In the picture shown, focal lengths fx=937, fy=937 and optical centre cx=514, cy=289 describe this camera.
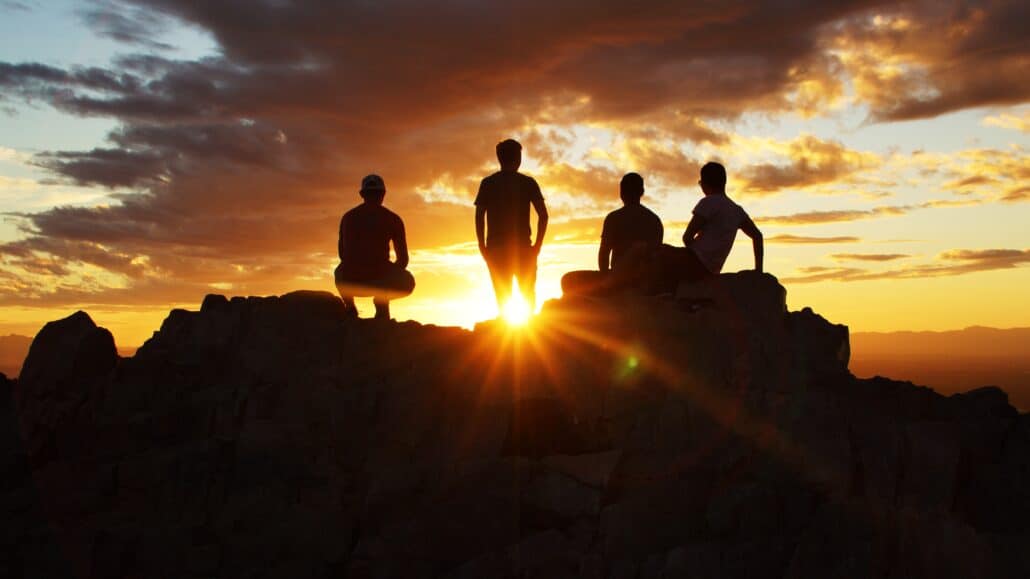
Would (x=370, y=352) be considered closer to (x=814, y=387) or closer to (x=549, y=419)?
(x=549, y=419)

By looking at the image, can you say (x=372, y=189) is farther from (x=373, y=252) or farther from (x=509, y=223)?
(x=509, y=223)

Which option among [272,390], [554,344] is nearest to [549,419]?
[554,344]

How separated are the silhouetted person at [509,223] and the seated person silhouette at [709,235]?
2.58 m

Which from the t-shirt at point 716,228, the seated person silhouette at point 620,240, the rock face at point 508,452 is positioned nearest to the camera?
the rock face at point 508,452

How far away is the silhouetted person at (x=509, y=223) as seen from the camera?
15703 millimetres

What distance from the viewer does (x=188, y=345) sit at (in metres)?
16.8

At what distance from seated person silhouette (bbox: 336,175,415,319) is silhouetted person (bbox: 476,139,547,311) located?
1.76 m

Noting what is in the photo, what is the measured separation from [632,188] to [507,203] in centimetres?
209

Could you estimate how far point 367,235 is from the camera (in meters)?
16.6

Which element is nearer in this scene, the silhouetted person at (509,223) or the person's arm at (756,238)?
the person's arm at (756,238)

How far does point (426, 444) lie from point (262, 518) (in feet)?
8.98

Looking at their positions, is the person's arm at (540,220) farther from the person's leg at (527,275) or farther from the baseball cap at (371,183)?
the baseball cap at (371,183)

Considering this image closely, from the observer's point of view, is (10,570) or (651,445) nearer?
(651,445)

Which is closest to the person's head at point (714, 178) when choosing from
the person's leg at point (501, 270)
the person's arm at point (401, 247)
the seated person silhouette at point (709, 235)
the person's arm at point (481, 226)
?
the seated person silhouette at point (709, 235)
